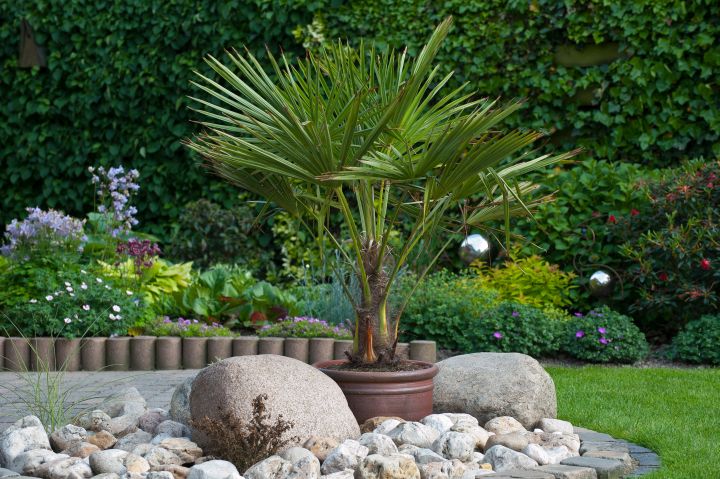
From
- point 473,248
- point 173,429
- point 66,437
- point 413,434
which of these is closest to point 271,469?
point 413,434

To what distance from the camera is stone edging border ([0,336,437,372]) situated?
240 inches

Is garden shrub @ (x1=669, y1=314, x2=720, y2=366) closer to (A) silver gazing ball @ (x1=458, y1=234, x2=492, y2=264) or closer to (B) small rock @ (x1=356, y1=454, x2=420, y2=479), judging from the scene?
(A) silver gazing ball @ (x1=458, y1=234, x2=492, y2=264)

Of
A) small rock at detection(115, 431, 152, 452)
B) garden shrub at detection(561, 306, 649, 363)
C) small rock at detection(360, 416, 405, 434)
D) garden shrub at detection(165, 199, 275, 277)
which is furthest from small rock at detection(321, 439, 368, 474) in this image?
garden shrub at detection(165, 199, 275, 277)

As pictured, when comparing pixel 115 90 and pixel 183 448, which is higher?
pixel 115 90

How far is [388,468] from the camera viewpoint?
3.29m

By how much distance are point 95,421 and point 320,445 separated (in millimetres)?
1154

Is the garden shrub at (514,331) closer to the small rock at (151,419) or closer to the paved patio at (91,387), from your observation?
the paved patio at (91,387)

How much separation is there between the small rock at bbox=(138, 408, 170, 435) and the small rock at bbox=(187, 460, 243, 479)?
2.71ft

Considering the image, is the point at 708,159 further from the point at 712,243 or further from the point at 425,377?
the point at 425,377

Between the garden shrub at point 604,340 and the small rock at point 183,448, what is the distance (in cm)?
350

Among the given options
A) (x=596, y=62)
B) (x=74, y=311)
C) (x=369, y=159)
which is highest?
(x=596, y=62)

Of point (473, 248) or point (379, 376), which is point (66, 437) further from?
point (473, 248)

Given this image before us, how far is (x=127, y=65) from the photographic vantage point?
9852mm

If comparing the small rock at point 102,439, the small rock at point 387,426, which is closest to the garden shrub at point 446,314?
the small rock at point 387,426
